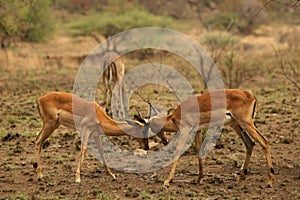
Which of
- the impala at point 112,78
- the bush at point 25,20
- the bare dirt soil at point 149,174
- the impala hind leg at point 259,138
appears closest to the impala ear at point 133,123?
the bare dirt soil at point 149,174

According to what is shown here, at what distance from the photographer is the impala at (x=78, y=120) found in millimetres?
8062

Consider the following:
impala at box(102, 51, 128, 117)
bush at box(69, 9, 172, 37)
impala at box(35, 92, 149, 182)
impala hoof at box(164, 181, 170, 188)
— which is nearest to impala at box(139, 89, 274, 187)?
impala at box(35, 92, 149, 182)

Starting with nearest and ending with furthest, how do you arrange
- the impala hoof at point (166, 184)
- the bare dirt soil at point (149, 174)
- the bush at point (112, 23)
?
the bare dirt soil at point (149, 174) → the impala hoof at point (166, 184) → the bush at point (112, 23)

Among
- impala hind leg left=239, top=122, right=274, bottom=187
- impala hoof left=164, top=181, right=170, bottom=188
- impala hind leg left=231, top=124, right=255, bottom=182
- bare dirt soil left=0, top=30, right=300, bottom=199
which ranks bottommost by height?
bare dirt soil left=0, top=30, right=300, bottom=199

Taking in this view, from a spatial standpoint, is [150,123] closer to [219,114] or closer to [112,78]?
[219,114]

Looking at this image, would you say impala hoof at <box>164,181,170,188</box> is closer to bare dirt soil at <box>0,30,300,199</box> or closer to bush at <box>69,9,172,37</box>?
bare dirt soil at <box>0,30,300,199</box>

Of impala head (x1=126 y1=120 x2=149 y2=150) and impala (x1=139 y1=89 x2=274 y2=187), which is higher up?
impala (x1=139 y1=89 x2=274 y2=187)

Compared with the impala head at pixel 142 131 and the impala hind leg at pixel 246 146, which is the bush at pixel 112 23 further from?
the impala head at pixel 142 131

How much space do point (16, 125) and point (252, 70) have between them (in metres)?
10.4

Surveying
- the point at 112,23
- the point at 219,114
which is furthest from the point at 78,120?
the point at 112,23

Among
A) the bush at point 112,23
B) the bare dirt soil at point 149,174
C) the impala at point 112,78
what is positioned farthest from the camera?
the bush at point 112,23

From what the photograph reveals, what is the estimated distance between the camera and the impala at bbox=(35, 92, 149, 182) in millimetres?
8062

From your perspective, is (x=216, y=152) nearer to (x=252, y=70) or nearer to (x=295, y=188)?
(x=295, y=188)

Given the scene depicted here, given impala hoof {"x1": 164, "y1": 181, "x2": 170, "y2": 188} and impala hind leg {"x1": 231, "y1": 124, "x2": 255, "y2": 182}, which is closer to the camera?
impala hoof {"x1": 164, "y1": 181, "x2": 170, "y2": 188}
